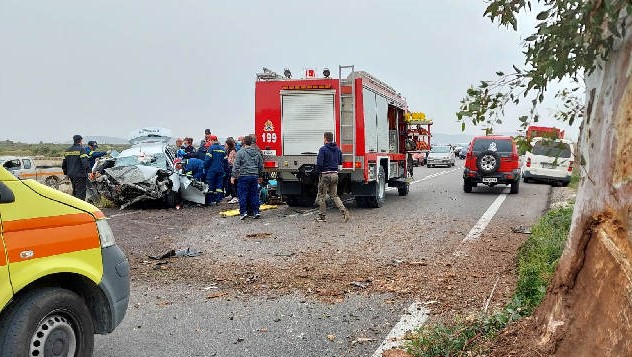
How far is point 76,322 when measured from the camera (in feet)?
12.3

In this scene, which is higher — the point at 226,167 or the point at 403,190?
the point at 226,167

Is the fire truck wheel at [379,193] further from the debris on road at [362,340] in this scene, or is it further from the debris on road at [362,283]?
the debris on road at [362,340]

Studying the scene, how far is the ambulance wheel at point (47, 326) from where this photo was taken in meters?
3.35

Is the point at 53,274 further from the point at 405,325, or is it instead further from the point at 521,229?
the point at 521,229

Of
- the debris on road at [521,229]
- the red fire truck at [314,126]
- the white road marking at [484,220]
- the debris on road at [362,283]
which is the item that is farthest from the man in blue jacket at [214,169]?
the debris on road at [362,283]

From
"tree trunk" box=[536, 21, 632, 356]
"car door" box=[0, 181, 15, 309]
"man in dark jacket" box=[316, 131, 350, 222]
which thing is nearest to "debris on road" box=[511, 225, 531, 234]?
"man in dark jacket" box=[316, 131, 350, 222]

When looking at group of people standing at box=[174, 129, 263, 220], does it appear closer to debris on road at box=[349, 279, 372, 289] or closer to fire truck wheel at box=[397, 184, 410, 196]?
fire truck wheel at box=[397, 184, 410, 196]

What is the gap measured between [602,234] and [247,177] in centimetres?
984

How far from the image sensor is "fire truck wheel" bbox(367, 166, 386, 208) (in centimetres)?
1390

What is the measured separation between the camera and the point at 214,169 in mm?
14812

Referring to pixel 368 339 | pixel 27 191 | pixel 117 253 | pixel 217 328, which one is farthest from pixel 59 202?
pixel 368 339

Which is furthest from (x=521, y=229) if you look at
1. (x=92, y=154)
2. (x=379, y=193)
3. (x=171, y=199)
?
(x=92, y=154)

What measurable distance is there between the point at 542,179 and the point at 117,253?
Answer: 1968cm

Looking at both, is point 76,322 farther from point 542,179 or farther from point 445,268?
point 542,179
